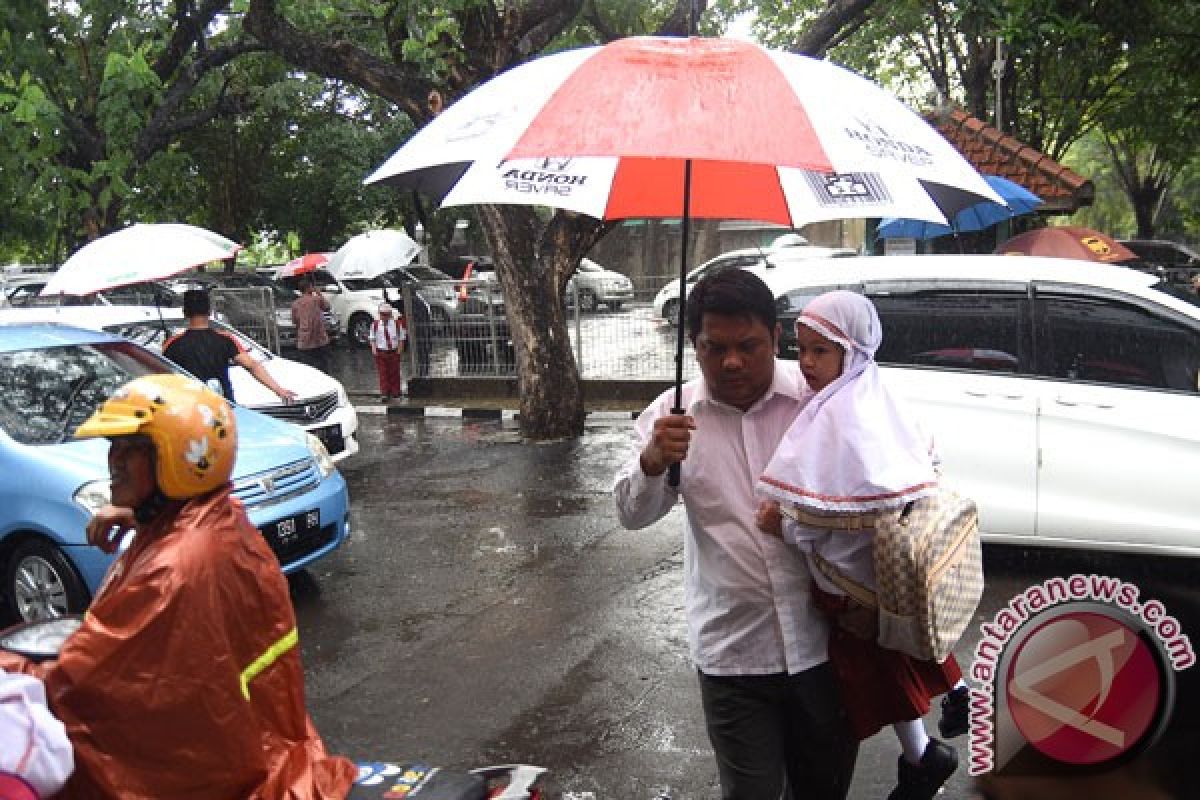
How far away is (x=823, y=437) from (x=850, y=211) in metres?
0.90

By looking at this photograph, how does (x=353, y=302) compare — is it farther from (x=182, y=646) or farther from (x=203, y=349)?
(x=182, y=646)

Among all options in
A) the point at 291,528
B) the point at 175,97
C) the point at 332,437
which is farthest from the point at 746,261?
the point at 291,528

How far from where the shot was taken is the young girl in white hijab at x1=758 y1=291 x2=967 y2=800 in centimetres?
240

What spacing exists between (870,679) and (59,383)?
17.4ft

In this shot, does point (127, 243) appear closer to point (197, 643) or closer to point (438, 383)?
point (438, 383)

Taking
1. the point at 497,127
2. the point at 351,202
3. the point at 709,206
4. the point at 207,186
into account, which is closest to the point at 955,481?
the point at 709,206

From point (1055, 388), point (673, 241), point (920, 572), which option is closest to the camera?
point (920, 572)

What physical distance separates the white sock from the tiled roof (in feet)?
27.5

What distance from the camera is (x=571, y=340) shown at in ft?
43.5

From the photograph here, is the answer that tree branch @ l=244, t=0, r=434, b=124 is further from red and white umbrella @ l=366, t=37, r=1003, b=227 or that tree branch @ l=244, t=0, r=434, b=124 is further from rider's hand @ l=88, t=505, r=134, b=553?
rider's hand @ l=88, t=505, r=134, b=553

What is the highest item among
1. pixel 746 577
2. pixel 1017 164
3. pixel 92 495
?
pixel 1017 164

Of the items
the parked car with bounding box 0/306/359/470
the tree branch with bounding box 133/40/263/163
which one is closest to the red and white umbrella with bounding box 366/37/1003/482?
the parked car with bounding box 0/306/359/470

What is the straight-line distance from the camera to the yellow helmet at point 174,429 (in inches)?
92.0

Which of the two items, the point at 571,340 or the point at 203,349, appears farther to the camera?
Answer: the point at 571,340
